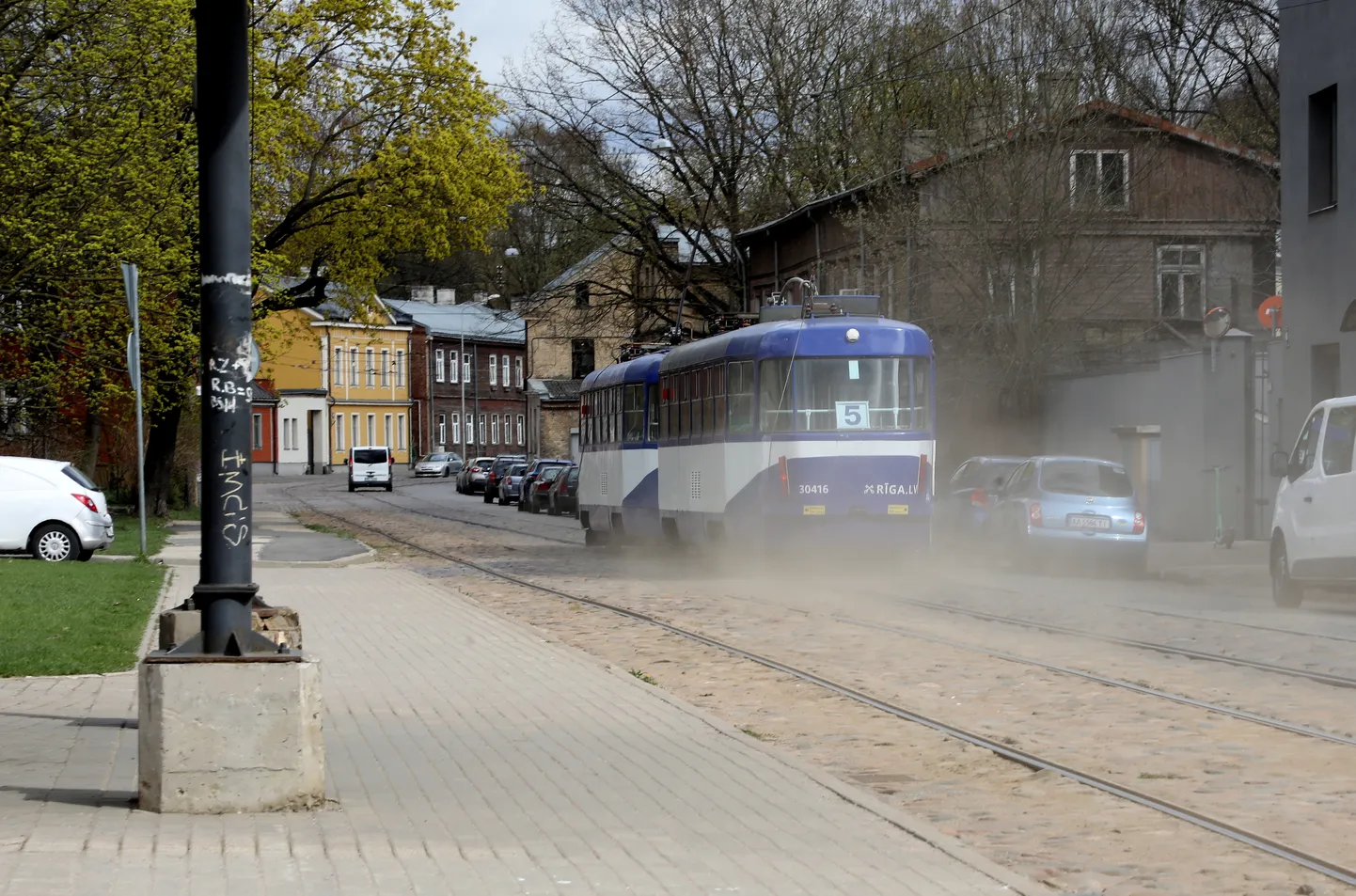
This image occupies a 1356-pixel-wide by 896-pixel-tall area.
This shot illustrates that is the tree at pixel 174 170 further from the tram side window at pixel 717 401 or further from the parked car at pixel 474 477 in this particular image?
the parked car at pixel 474 477

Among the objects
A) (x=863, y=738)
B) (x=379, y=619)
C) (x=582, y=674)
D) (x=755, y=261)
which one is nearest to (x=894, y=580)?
(x=379, y=619)

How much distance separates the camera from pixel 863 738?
10.5 meters

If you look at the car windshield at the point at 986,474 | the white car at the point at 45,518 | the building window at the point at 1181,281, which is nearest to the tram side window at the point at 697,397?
the car windshield at the point at 986,474

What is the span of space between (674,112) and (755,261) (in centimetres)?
1258

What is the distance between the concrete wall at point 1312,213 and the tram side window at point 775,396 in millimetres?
9096

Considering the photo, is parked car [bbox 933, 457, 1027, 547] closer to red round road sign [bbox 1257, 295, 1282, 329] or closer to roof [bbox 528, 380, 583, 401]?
red round road sign [bbox 1257, 295, 1282, 329]

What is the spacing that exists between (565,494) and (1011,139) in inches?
793

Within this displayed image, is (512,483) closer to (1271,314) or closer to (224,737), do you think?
(1271,314)

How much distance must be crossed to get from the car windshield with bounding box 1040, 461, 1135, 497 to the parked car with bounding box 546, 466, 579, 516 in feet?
88.8

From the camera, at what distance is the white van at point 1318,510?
17.3 m

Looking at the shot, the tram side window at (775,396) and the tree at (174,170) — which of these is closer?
the tram side window at (775,396)

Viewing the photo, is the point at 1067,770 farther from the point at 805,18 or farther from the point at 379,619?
the point at 805,18

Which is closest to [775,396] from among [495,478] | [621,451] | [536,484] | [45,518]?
Result: [621,451]

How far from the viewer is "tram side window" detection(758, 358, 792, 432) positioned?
910 inches
